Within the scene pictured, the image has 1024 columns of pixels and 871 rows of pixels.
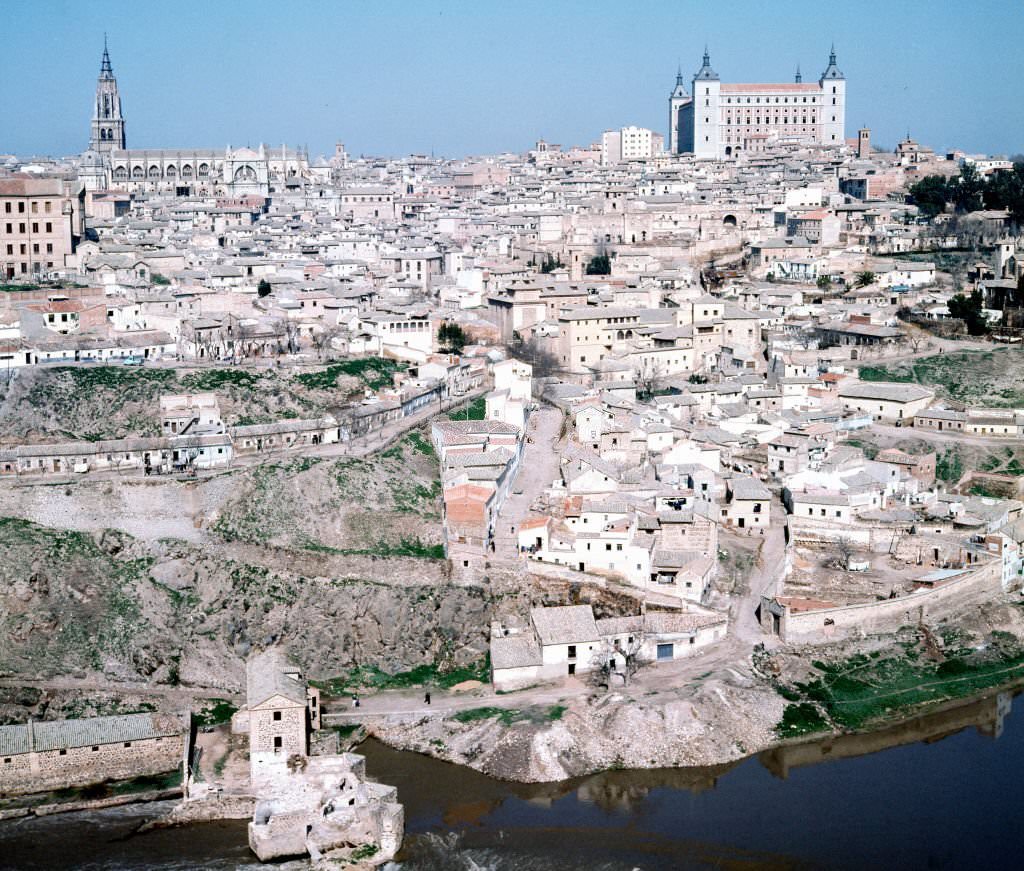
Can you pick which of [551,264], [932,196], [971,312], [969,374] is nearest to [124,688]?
[969,374]

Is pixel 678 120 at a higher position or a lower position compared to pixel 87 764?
higher

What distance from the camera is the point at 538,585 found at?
22.3 metres

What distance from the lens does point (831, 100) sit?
76562mm

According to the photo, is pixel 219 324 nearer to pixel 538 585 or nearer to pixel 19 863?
pixel 538 585

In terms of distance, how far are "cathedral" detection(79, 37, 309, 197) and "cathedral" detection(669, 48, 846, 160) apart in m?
21.8

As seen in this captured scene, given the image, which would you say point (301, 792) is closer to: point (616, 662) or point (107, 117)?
point (616, 662)

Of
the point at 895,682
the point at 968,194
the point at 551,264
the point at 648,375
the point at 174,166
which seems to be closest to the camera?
the point at 895,682

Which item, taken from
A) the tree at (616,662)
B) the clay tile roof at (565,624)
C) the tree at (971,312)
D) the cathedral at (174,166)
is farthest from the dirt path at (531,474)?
the cathedral at (174,166)

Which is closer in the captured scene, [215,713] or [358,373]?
[215,713]

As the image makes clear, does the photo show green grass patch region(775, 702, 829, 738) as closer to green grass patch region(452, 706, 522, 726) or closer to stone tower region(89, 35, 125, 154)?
green grass patch region(452, 706, 522, 726)

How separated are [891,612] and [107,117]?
64.3 m

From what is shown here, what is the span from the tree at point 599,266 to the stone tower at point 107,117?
41.1m

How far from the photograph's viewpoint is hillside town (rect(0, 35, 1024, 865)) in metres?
20.3

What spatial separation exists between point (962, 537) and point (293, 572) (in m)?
12.3
